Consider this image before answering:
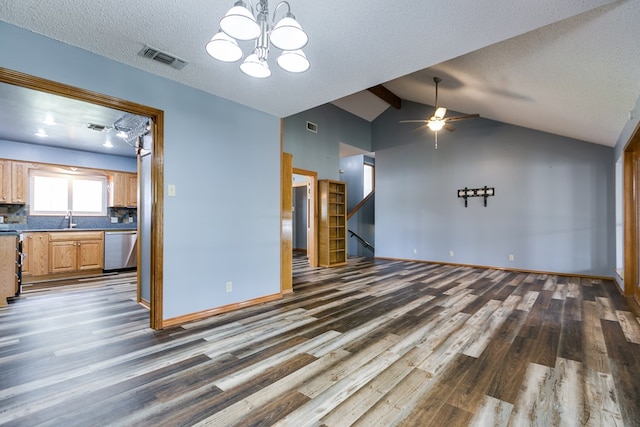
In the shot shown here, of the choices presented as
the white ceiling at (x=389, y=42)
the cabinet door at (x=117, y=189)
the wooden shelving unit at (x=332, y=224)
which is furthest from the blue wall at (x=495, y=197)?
the cabinet door at (x=117, y=189)

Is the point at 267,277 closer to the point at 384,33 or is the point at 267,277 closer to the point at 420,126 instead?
the point at 384,33

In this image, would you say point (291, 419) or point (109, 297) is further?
point (109, 297)

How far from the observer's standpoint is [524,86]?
3.72 metres

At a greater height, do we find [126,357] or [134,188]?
[134,188]

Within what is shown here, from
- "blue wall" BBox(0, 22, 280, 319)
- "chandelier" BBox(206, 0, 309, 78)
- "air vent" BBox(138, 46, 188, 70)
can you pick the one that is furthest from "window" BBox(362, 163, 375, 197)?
"chandelier" BBox(206, 0, 309, 78)

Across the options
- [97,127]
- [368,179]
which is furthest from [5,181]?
[368,179]

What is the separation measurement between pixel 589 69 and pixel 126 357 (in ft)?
15.8

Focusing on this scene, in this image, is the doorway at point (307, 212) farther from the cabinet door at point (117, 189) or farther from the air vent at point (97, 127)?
the cabinet door at point (117, 189)

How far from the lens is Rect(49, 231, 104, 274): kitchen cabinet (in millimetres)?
5223

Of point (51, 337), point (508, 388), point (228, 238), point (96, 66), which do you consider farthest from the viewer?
point (228, 238)

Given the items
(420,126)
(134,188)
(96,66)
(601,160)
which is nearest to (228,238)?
(96,66)

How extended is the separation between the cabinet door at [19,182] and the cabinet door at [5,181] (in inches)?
1.5

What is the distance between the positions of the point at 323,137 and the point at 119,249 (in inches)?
199

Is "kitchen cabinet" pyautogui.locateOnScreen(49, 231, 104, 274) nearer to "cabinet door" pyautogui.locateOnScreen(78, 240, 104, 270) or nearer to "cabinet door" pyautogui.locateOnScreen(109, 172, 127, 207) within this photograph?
"cabinet door" pyautogui.locateOnScreen(78, 240, 104, 270)
